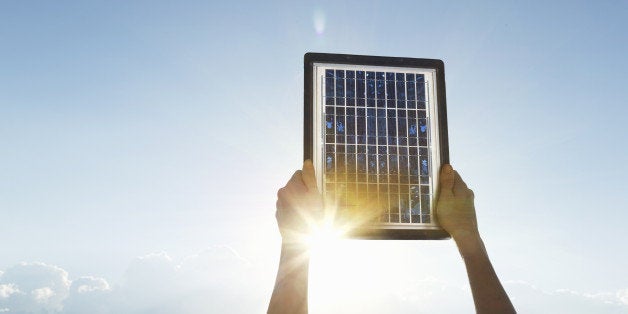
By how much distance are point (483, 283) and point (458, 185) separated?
2.04 m

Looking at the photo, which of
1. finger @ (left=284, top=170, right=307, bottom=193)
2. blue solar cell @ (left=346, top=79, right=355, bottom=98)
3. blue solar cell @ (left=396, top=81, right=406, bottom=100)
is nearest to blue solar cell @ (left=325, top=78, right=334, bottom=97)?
blue solar cell @ (left=346, top=79, right=355, bottom=98)

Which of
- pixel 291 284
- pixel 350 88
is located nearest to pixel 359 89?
pixel 350 88

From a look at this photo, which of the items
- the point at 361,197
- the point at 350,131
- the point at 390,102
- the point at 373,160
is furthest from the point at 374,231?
the point at 390,102

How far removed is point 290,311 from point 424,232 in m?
2.69

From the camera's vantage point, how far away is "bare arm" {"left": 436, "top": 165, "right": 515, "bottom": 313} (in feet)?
13.4

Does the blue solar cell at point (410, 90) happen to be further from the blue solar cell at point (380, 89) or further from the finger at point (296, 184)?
the finger at point (296, 184)

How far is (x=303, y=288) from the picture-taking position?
413 cm

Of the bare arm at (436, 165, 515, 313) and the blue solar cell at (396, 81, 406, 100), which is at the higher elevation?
the blue solar cell at (396, 81, 406, 100)

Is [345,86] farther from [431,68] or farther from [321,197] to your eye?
[321,197]

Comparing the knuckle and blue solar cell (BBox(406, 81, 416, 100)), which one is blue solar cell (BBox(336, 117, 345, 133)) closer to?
blue solar cell (BBox(406, 81, 416, 100))

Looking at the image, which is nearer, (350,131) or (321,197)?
(321,197)

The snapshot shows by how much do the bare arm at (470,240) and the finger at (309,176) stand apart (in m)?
1.65

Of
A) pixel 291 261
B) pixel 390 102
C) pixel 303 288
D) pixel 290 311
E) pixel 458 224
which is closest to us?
pixel 290 311

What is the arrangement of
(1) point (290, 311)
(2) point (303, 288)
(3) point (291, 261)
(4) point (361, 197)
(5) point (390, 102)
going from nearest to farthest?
(1) point (290, 311)
(2) point (303, 288)
(3) point (291, 261)
(4) point (361, 197)
(5) point (390, 102)
